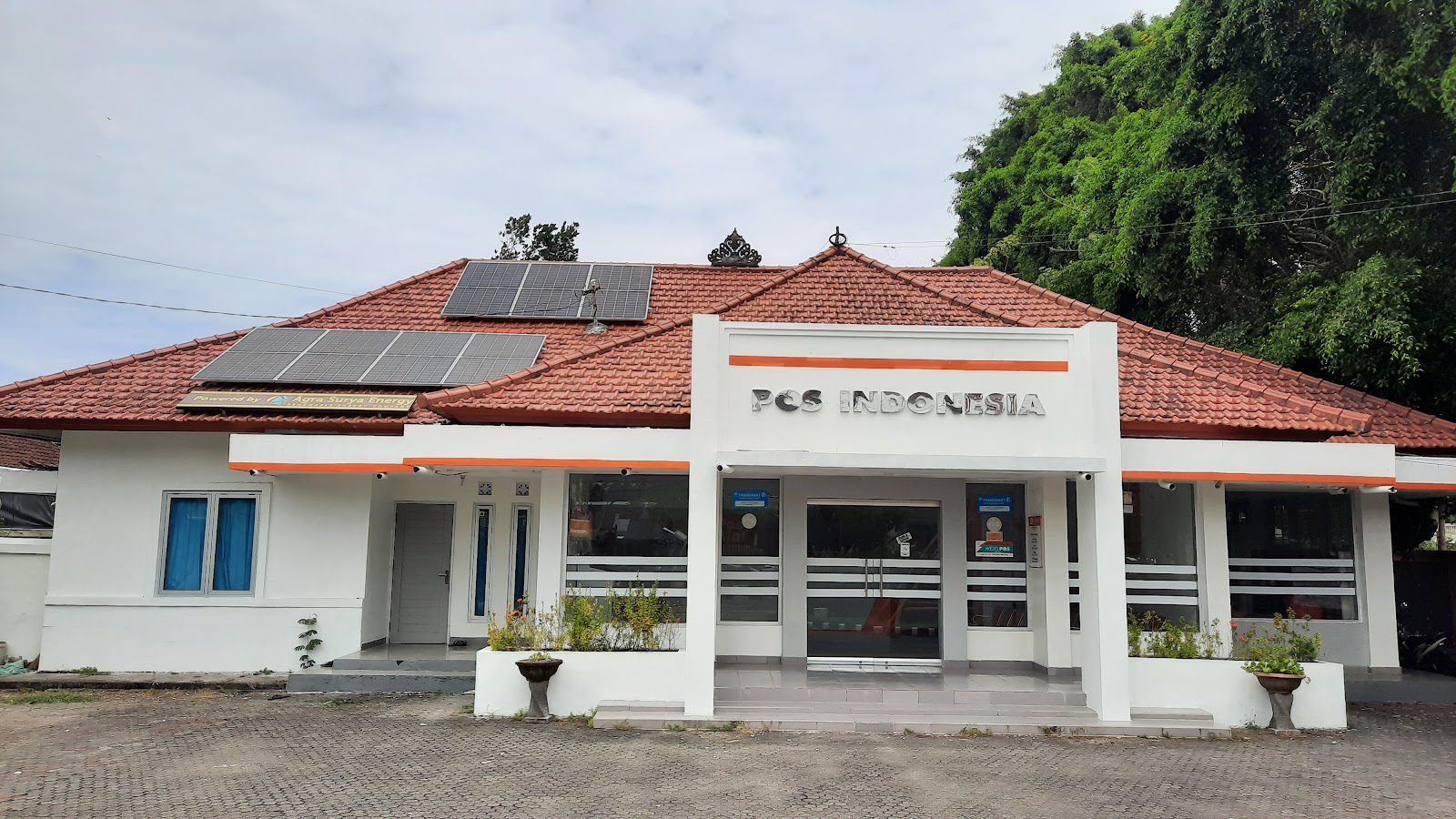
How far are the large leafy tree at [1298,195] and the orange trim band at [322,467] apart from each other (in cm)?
1235

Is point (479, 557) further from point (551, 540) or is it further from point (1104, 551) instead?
point (1104, 551)

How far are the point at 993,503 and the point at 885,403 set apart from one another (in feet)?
10.8

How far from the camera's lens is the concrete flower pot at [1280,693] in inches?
368

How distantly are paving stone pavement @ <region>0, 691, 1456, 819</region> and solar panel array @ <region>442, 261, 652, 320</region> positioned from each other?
7230mm

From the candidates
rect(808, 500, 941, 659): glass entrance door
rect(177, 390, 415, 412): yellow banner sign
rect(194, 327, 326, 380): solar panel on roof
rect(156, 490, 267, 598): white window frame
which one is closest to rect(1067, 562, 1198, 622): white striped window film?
rect(808, 500, 941, 659): glass entrance door

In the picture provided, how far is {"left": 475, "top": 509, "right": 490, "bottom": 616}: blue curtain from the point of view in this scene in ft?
42.2

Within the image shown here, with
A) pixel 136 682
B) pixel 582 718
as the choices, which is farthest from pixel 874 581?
pixel 136 682

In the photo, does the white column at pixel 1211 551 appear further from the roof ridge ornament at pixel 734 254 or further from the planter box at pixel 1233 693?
the roof ridge ornament at pixel 734 254

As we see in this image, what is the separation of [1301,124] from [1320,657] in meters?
7.44

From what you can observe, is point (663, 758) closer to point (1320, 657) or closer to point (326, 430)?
point (326, 430)

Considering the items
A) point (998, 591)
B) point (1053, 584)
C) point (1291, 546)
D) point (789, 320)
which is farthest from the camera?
point (998, 591)

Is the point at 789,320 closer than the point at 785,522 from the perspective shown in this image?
Yes

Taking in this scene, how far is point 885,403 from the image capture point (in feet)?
31.9

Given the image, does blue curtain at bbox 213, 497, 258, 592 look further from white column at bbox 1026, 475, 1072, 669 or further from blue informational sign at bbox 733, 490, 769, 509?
white column at bbox 1026, 475, 1072, 669
